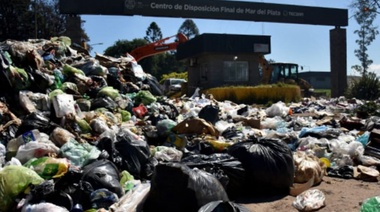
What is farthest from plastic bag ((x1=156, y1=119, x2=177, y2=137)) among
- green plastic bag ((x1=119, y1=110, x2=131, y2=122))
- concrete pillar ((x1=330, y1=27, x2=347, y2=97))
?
concrete pillar ((x1=330, y1=27, x2=347, y2=97))

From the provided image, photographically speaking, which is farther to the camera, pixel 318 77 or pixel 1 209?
pixel 318 77

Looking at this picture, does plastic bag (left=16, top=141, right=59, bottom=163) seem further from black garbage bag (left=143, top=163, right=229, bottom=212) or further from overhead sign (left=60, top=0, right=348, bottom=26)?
overhead sign (left=60, top=0, right=348, bottom=26)

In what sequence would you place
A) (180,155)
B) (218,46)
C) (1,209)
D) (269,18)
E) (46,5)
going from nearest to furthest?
(1,209)
(180,155)
(218,46)
(269,18)
(46,5)

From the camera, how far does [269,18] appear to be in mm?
20250

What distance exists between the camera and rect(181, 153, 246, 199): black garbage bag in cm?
375

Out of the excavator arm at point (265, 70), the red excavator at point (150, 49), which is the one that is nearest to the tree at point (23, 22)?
the red excavator at point (150, 49)

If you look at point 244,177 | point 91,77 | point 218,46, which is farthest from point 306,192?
point 218,46

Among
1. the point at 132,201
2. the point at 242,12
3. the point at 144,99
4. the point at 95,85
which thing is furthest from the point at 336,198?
the point at 242,12

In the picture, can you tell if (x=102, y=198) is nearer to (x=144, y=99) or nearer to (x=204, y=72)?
(x=144, y=99)

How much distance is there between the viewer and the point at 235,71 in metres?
19.6

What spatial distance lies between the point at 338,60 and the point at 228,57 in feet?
19.6

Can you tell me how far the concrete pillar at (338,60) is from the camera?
21172 mm

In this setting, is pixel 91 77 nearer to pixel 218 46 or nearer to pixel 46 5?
pixel 218 46

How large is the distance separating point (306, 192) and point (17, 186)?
2431mm
